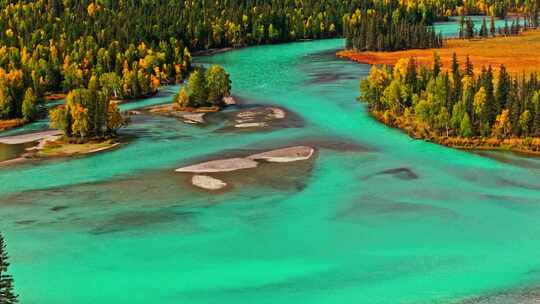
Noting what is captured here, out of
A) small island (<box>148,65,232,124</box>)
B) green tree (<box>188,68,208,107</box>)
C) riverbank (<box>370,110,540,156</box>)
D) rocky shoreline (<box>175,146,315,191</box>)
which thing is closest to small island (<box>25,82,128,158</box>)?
rocky shoreline (<box>175,146,315,191</box>)

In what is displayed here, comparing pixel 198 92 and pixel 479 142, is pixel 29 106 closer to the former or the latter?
pixel 198 92

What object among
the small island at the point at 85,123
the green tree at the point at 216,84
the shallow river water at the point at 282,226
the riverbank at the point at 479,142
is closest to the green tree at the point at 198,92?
the green tree at the point at 216,84

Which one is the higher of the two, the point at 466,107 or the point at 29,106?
the point at 29,106

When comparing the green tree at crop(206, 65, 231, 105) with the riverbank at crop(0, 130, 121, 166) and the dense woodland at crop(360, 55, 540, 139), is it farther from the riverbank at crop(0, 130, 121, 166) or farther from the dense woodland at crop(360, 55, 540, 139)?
the riverbank at crop(0, 130, 121, 166)

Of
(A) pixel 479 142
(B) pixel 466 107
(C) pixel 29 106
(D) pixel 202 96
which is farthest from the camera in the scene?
(D) pixel 202 96

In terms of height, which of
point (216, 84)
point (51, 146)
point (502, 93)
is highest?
point (216, 84)

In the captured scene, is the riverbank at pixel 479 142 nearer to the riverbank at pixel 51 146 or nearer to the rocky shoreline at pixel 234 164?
the rocky shoreline at pixel 234 164

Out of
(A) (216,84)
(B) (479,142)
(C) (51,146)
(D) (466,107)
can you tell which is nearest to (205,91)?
(A) (216,84)
